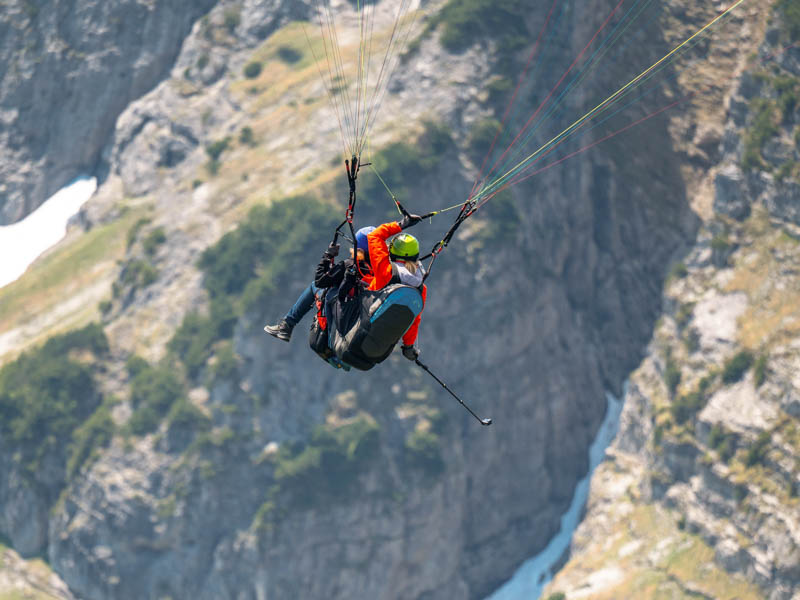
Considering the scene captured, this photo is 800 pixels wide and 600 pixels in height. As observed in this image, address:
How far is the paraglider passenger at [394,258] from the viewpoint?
24828 mm

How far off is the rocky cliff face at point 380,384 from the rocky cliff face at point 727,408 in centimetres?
569

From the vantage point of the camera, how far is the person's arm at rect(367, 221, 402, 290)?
24844mm

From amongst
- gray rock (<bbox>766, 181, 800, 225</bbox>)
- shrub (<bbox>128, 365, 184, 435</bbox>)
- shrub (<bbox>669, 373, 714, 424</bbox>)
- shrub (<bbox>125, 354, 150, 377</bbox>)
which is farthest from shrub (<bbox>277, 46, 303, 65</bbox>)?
shrub (<bbox>669, 373, 714, 424</bbox>)

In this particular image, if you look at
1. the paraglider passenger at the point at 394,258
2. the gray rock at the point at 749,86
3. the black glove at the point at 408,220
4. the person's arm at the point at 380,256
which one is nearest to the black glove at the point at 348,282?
the paraglider passenger at the point at 394,258

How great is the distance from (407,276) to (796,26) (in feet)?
217

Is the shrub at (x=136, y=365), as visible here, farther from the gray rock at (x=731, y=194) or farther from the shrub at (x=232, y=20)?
the gray rock at (x=731, y=194)

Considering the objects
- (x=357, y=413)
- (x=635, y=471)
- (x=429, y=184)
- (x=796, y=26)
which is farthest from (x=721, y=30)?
(x=357, y=413)

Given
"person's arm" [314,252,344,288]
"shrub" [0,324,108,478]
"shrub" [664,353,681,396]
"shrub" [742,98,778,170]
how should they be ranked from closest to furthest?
"person's arm" [314,252,344,288] < "shrub" [742,98,778,170] < "shrub" [664,353,681,396] < "shrub" [0,324,108,478]

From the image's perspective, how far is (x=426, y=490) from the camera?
88.7m

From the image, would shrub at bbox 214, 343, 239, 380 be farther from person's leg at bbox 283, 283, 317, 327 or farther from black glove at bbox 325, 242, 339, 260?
black glove at bbox 325, 242, 339, 260

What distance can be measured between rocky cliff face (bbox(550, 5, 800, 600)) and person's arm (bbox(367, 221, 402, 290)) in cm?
5062

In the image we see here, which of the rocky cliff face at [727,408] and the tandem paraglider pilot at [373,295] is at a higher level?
the tandem paraglider pilot at [373,295]

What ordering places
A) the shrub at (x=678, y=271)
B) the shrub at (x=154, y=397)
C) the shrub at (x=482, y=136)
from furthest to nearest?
the shrub at (x=482, y=136), the shrub at (x=678, y=271), the shrub at (x=154, y=397)

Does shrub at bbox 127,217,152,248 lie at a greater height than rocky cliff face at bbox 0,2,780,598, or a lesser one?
greater
